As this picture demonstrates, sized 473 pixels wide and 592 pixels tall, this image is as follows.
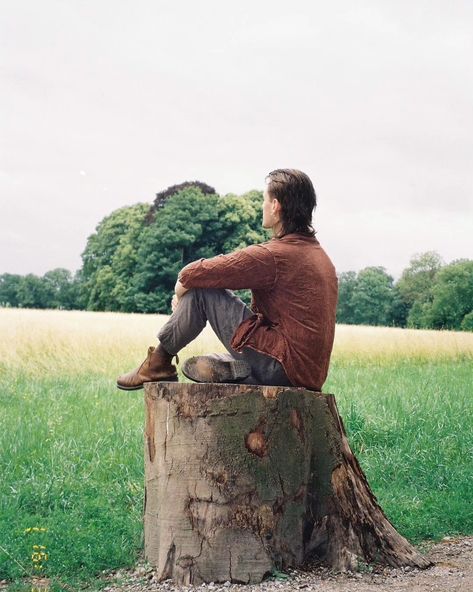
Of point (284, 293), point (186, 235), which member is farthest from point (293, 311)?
point (186, 235)

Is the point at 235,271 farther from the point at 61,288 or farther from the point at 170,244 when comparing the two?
the point at 61,288

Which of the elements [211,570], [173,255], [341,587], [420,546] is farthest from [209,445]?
[173,255]

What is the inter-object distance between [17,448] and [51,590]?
3092mm

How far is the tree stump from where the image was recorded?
488 cm

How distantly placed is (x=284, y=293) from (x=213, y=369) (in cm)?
63

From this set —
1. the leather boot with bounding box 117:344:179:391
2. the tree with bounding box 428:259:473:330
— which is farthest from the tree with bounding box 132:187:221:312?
the leather boot with bounding box 117:344:179:391

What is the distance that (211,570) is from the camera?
4.91 meters

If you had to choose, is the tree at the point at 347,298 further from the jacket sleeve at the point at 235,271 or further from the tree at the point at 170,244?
the jacket sleeve at the point at 235,271

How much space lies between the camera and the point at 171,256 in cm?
3684

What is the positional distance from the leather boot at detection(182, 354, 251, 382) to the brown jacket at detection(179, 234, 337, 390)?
12 centimetres

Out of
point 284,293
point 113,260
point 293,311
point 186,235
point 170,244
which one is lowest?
point 293,311

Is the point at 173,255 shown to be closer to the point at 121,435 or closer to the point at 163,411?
the point at 121,435

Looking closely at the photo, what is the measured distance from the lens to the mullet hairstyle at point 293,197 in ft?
17.0

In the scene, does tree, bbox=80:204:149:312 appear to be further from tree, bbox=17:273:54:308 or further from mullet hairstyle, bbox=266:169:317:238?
mullet hairstyle, bbox=266:169:317:238
